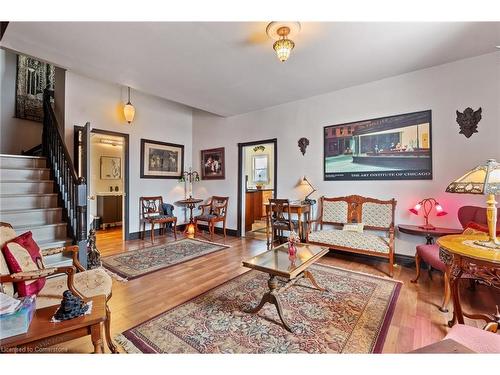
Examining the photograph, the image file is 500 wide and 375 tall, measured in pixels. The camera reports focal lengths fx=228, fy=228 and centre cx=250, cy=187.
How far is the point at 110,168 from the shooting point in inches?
240

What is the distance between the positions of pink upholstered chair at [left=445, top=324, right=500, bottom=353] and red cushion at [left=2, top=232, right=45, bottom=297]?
8.28 feet

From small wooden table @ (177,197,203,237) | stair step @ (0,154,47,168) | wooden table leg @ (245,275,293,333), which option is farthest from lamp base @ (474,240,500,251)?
stair step @ (0,154,47,168)

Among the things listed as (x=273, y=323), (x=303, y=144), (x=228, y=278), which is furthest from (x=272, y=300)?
(x=303, y=144)

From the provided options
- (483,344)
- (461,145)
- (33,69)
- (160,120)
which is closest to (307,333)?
(483,344)

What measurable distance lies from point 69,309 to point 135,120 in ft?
14.9

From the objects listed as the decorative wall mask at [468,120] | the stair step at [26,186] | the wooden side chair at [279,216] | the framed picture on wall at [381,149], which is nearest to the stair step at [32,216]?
the stair step at [26,186]

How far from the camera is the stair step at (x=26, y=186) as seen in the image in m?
2.84

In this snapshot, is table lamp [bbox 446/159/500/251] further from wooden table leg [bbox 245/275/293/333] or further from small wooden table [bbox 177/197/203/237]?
small wooden table [bbox 177/197/203/237]

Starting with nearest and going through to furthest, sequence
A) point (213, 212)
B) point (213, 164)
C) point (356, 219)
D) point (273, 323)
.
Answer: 1. point (273, 323)
2. point (356, 219)
3. point (213, 212)
4. point (213, 164)

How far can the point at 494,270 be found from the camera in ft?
5.06

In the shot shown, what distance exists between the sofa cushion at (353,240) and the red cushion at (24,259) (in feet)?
10.2

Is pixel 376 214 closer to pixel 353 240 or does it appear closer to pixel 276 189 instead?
pixel 353 240

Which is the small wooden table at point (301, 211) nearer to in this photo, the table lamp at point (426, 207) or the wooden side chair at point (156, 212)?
the table lamp at point (426, 207)
